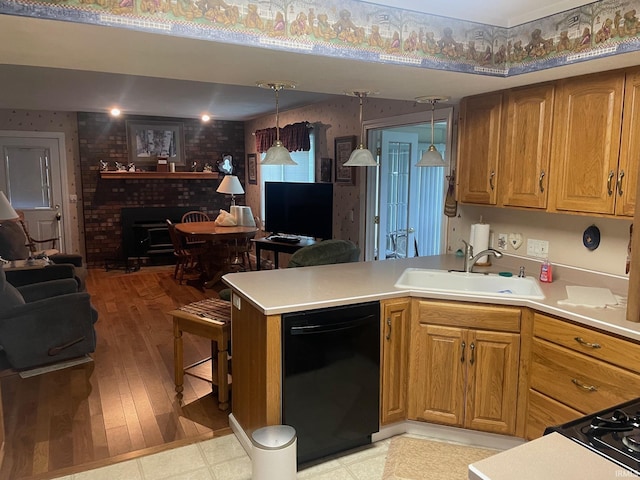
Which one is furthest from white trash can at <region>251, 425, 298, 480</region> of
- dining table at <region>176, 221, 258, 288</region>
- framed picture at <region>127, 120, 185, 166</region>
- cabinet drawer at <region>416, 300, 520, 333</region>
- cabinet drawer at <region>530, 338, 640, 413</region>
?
framed picture at <region>127, 120, 185, 166</region>

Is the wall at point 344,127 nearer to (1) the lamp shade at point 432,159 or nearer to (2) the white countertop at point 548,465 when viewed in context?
(1) the lamp shade at point 432,159

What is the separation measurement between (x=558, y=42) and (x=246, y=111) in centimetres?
543

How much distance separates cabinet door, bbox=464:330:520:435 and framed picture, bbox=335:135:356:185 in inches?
110

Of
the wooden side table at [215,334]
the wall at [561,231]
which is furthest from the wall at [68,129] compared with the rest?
the wall at [561,231]

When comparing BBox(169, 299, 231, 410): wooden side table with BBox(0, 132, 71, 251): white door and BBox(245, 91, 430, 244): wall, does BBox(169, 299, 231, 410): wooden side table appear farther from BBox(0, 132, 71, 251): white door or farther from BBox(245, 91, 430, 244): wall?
BBox(0, 132, 71, 251): white door

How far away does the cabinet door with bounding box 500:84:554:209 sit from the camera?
8.74 ft

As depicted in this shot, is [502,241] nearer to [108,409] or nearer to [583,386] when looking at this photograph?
[583,386]

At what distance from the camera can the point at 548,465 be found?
3.32 ft

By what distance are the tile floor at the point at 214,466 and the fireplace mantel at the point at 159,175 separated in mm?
5867

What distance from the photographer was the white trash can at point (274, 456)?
2.07 m

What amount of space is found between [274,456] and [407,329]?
→ 98 cm

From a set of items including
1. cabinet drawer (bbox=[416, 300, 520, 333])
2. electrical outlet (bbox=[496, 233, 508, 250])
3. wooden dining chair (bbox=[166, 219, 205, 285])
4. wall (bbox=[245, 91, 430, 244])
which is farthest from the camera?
wooden dining chair (bbox=[166, 219, 205, 285])

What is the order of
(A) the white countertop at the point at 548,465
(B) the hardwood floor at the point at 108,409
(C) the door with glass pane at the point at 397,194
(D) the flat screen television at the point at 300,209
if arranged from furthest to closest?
(D) the flat screen television at the point at 300,209
(C) the door with glass pane at the point at 397,194
(B) the hardwood floor at the point at 108,409
(A) the white countertop at the point at 548,465

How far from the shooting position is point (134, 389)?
331cm
